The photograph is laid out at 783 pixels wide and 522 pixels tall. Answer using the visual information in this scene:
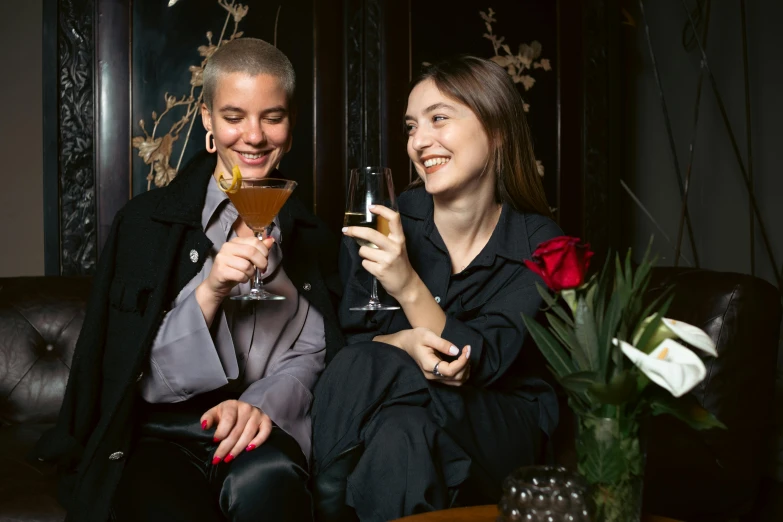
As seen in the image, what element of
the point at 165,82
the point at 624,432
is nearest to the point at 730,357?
the point at 624,432

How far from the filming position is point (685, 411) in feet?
3.78

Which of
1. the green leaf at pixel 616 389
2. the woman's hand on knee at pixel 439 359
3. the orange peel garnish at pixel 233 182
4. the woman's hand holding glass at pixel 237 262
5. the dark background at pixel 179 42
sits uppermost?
the dark background at pixel 179 42

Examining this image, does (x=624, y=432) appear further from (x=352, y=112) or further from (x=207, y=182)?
(x=352, y=112)

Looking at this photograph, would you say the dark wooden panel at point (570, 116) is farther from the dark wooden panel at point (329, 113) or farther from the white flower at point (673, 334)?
the white flower at point (673, 334)

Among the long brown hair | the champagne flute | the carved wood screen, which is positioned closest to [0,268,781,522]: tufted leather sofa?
the long brown hair

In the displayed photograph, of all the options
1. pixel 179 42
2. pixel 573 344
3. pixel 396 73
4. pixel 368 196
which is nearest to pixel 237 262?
pixel 368 196

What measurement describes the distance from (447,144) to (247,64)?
62 centimetres

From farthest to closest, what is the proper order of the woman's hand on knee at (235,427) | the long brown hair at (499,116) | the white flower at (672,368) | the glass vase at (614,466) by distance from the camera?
the long brown hair at (499,116)
the woman's hand on knee at (235,427)
the glass vase at (614,466)
the white flower at (672,368)

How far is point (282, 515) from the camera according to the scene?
5.59 ft

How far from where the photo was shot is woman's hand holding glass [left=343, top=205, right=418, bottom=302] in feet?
5.80

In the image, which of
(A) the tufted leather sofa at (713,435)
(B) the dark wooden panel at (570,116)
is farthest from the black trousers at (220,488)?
(B) the dark wooden panel at (570,116)

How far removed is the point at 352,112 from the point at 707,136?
1.76 m

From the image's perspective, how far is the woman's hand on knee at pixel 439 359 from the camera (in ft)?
5.64

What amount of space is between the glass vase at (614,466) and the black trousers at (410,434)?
0.47 m
